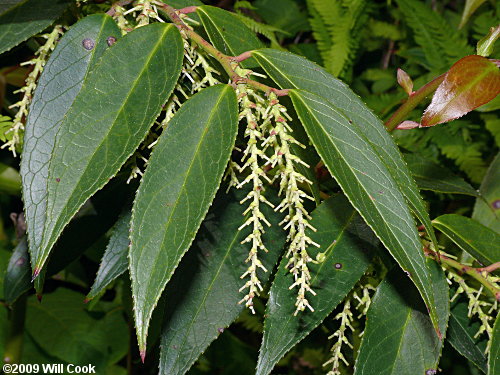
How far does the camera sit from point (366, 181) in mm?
608

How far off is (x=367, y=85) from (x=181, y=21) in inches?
51.3

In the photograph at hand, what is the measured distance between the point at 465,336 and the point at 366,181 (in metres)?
0.43

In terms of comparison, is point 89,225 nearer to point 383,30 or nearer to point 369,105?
point 369,105

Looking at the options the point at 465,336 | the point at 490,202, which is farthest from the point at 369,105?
the point at 465,336

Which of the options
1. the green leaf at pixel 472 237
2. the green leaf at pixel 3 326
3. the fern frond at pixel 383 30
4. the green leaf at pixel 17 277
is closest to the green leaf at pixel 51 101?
the green leaf at pixel 17 277

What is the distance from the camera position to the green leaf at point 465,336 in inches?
34.3

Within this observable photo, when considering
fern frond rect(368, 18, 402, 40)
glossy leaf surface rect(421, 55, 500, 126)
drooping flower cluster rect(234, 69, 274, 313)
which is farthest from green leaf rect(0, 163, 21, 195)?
fern frond rect(368, 18, 402, 40)

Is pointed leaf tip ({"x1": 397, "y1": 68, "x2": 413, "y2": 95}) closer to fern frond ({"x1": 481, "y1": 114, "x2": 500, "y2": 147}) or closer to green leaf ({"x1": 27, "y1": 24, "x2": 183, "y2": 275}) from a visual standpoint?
green leaf ({"x1": 27, "y1": 24, "x2": 183, "y2": 275})

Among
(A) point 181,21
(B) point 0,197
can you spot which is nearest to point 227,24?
(A) point 181,21

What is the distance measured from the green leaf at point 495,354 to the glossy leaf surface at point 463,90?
275mm

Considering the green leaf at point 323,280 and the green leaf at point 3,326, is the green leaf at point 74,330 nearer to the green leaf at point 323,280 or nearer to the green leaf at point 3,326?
the green leaf at point 3,326

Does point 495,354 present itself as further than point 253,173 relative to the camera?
Yes

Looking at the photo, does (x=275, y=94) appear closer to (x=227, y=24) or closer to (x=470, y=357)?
(x=227, y=24)

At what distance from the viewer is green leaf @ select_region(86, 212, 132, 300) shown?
876 mm
